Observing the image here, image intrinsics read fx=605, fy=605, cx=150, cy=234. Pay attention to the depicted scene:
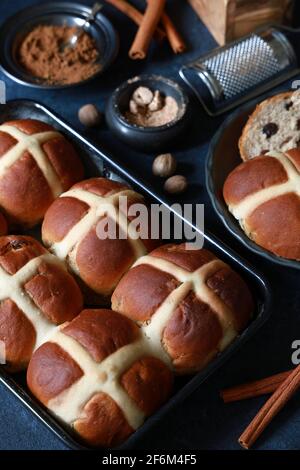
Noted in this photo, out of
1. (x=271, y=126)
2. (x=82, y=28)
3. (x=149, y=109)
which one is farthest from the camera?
(x=82, y=28)

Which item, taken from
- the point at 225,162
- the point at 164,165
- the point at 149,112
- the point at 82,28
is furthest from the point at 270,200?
the point at 82,28

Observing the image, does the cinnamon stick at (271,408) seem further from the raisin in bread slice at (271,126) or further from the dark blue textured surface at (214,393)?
the raisin in bread slice at (271,126)

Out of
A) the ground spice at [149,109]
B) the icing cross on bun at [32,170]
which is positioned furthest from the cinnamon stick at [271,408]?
the ground spice at [149,109]

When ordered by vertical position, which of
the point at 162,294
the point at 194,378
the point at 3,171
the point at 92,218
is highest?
the point at 3,171

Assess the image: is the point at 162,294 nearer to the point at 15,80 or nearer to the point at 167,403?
the point at 167,403

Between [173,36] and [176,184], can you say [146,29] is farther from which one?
[176,184]

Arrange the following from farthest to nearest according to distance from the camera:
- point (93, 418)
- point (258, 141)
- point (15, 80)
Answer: point (15, 80) < point (258, 141) < point (93, 418)
